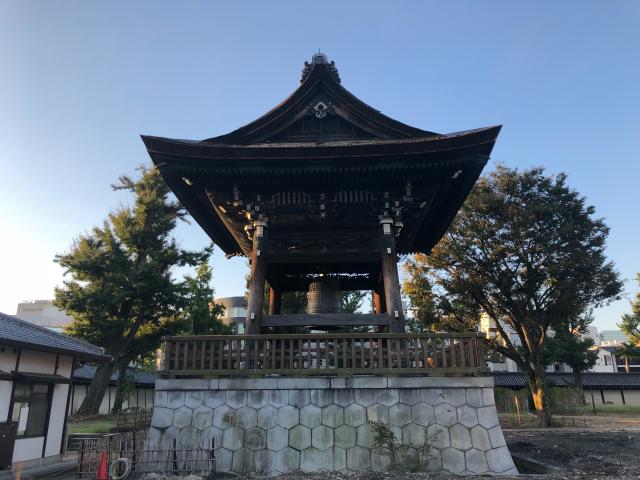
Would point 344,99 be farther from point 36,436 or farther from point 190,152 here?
point 36,436

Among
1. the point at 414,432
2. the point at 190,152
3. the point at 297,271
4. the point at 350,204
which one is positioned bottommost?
the point at 414,432

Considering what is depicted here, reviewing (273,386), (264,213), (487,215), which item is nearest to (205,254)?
(487,215)

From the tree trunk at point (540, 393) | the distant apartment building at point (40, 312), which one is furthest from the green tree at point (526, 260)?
the distant apartment building at point (40, 312)

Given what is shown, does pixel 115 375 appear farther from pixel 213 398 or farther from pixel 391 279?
pixel 391 279

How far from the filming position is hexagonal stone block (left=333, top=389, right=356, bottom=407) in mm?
10195

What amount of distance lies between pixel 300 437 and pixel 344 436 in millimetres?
957

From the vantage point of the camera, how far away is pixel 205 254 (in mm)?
36750

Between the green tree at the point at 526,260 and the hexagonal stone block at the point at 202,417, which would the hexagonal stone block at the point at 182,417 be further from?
the green tree at the point at 526,260

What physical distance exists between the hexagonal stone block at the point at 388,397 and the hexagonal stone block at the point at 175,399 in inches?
177

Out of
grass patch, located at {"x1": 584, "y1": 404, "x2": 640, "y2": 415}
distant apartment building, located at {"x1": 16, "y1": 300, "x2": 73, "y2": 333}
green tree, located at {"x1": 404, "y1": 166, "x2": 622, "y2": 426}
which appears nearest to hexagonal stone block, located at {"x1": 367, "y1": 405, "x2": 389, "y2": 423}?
green tree, located at {"x1": 404, "y1": 166, "x2": 622, "y2": 426}

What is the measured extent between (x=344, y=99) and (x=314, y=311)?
6.29m

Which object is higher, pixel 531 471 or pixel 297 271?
pixel 297 271

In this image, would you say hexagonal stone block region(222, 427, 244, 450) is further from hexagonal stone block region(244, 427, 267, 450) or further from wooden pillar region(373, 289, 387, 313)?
wooden pillar region(373, 289, 387, 313)

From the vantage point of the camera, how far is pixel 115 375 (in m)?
42.7
